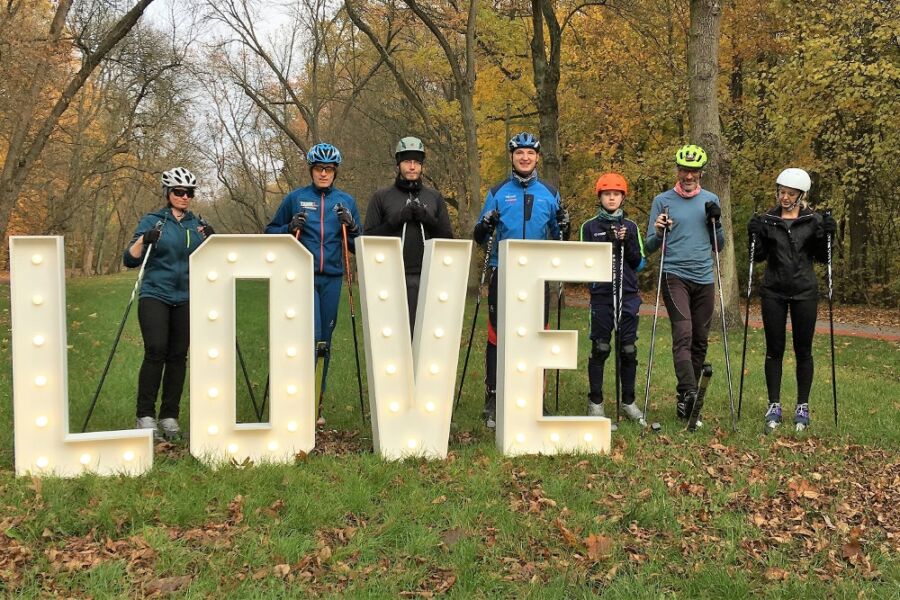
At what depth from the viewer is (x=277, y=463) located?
5008 mm

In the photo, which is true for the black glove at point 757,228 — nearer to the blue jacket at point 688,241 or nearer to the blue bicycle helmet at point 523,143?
the blue jacket at point 688,241

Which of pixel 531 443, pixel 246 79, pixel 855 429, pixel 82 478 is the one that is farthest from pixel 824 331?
pixel 246 79

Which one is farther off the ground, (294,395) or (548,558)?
(294,395)

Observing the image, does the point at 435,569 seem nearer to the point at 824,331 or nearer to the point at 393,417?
the point at 393,417

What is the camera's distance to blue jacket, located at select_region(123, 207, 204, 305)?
18.4 ft

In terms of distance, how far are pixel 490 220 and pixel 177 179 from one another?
2.58m

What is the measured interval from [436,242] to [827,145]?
21.1 m

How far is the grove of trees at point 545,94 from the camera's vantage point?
1595 cm

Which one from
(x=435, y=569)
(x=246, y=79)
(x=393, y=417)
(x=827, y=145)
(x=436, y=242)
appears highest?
(x=246, y=79)

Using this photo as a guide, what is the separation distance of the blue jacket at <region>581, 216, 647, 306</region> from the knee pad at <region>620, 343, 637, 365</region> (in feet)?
1.37

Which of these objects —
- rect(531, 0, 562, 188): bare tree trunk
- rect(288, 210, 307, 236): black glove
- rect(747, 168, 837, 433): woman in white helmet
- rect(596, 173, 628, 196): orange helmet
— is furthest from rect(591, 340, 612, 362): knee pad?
rect(531, 0, 562, 188): bare tree trunk

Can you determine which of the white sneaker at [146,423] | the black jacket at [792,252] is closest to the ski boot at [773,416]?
the black jacket at [792,252]

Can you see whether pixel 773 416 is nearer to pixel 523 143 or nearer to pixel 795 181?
pixel 795 181

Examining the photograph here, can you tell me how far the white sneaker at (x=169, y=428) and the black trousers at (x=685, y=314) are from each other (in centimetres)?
440
